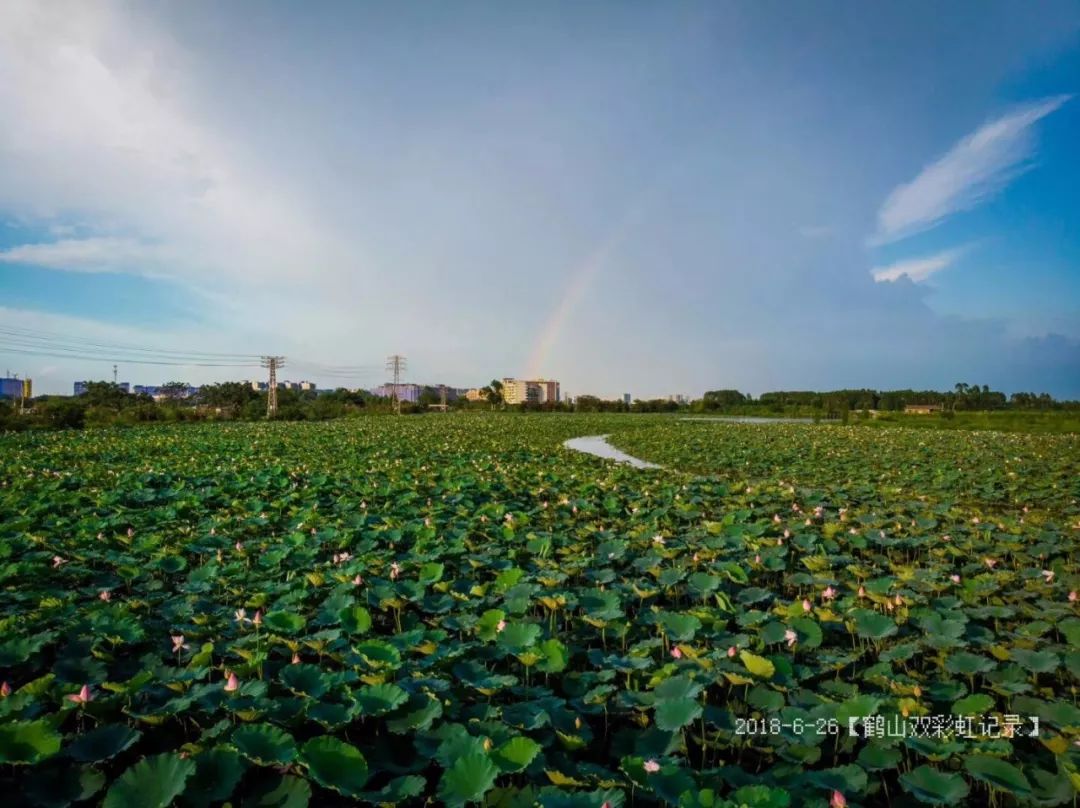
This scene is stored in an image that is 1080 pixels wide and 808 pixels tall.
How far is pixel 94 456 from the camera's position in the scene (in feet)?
35.9

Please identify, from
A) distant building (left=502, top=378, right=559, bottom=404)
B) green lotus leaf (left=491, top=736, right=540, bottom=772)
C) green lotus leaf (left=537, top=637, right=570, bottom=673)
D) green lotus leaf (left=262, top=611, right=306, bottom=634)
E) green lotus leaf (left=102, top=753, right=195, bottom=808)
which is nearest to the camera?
green lotus leaf (left=102, top=753, right=195, bottom=808)

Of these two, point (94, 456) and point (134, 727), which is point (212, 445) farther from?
point (134, 727)

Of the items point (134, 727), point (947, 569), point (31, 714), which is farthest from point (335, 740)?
point (947, 569)

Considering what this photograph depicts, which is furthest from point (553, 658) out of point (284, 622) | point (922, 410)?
point (922, 410)

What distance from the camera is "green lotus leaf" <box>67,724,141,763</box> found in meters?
1.79

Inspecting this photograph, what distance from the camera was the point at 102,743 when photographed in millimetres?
1845

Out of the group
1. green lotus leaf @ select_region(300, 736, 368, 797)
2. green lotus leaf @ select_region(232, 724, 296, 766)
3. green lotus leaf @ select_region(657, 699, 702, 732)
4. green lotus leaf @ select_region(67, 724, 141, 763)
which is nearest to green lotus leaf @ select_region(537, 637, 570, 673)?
green lotus leaf @ select_region(657, 699, 702, 732)

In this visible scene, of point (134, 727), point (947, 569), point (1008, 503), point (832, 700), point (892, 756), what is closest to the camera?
point (892, 756)

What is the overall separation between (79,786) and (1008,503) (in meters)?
10.7

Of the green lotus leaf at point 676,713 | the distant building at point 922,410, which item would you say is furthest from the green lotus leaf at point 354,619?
the distant building at point 922,410

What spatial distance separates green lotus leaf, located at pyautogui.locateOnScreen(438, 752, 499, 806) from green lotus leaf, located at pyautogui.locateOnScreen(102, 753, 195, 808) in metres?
0.70

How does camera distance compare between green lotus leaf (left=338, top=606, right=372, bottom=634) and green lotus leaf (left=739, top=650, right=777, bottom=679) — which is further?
green lotus leaf (left=338, top=606, right=372, bottom=634)

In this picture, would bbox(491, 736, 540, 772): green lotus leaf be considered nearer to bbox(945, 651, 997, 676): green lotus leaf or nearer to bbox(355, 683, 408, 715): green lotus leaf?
bbox(355, 683, 408, 715): green lotus leaf

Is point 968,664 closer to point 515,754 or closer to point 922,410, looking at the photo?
point 515,754
